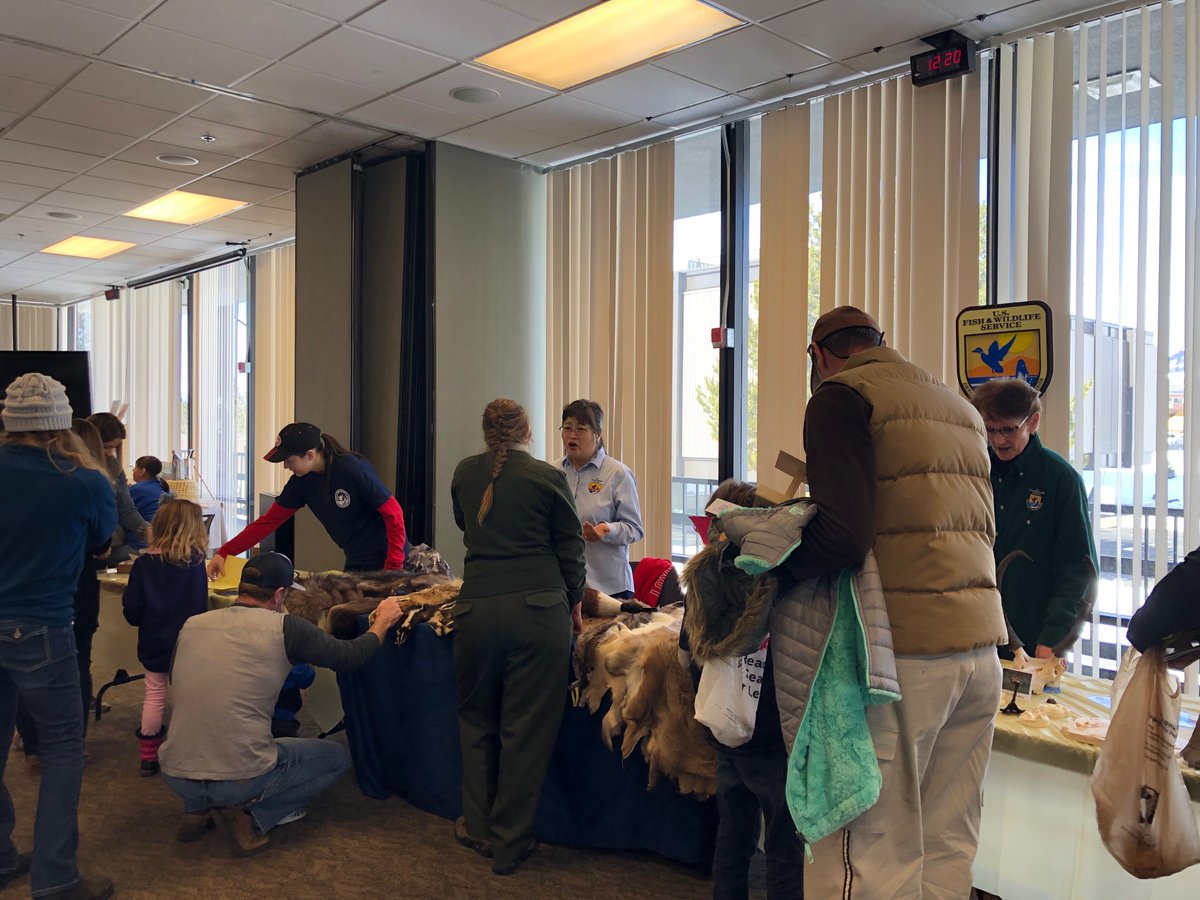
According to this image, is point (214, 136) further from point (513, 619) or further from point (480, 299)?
point (513, 619)

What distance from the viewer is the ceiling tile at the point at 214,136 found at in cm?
513

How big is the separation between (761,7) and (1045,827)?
2940 mm

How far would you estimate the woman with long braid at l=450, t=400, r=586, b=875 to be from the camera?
278 centimetres

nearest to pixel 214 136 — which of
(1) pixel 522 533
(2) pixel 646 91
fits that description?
(2) pixel 646 91

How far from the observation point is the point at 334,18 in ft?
12.3

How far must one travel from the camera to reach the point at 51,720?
2568mm

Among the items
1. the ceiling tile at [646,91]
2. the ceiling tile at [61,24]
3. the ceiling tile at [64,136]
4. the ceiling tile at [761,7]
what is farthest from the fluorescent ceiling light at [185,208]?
the ceiling tile at [761,7]

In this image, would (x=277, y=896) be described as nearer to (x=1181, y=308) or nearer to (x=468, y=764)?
(x=468, y=764)

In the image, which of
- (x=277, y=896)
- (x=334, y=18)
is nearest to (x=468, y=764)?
(x=277, y=896)

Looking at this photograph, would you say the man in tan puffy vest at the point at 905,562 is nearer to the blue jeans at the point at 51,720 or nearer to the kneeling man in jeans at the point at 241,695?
the kneeling man in jeans at the point at 241,695

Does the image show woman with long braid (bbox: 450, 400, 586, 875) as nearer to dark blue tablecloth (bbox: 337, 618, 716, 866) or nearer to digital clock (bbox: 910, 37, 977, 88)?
dark blue tablecloth (bbox: 337, 618, 716, 866)

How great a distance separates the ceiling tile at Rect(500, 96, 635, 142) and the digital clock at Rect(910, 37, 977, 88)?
4.94 feet

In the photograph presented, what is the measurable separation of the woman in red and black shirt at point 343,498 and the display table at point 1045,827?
2317mm

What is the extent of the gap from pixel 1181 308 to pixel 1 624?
13.0 feet
